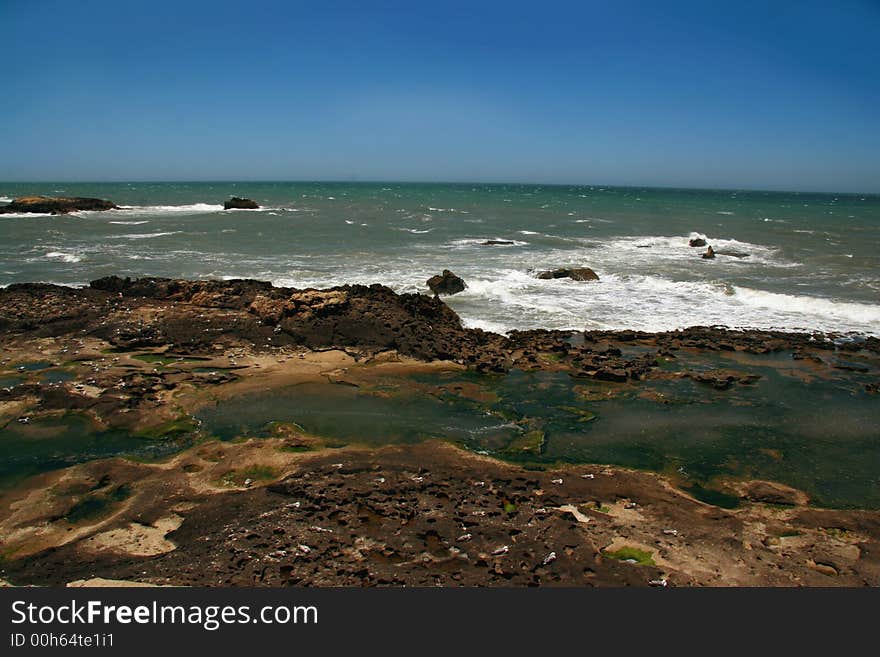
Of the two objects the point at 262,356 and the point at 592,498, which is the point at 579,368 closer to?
the point at 592,498

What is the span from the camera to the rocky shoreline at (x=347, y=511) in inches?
260

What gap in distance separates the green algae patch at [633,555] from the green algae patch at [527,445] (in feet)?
9.98

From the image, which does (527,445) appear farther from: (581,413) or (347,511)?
(347,511)

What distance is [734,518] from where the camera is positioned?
26.4 feet

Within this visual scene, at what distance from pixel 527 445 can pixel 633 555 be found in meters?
3.52

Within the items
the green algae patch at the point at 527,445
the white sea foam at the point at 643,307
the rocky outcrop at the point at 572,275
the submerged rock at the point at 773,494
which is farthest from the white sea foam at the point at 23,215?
the submerged rock at the point at 773,494

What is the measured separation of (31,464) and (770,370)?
17.6m

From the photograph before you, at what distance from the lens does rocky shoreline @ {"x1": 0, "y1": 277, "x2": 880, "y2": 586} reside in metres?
6.59

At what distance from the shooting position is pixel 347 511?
7.66 meters

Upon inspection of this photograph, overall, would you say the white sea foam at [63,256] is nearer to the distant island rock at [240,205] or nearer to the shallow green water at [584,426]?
the shallow green water at [584,426]

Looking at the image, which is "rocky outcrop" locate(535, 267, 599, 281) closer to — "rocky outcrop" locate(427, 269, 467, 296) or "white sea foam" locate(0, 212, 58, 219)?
"rocky outcrop" locate(427, 269, 467, 296)

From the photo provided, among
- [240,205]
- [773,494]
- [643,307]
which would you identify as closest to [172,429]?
[773,494]

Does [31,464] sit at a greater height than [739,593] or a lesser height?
lesser

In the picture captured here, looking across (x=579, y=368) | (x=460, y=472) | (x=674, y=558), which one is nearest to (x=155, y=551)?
(x=460, y=472)
